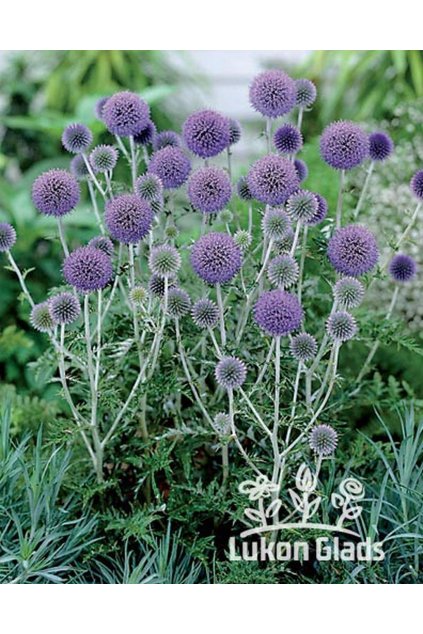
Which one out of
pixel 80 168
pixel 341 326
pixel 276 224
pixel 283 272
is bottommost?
pixel 341 326

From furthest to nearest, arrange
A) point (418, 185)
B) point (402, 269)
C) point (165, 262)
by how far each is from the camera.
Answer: point (402, 269)
point (418, 185)
point (165, 262)

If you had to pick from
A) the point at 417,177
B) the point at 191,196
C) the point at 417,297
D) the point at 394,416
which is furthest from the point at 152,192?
the point at 417,297

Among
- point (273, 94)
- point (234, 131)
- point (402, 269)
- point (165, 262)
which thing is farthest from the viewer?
point (402, 269)

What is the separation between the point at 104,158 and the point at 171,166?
178 mm

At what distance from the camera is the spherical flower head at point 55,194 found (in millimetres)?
2121

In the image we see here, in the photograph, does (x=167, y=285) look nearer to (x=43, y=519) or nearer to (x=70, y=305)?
(x=70, y=305)

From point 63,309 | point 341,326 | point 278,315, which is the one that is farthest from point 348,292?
point 63,309

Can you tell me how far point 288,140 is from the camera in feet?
7.45

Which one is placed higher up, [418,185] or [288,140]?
[288,140]

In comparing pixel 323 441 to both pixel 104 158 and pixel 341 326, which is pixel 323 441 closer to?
pixel 341 326

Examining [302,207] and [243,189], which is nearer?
[302,207]

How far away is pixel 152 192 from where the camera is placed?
218 centimetres

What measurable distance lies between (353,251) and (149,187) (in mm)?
492

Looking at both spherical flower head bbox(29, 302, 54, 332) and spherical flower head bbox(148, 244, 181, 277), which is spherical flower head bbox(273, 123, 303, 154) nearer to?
spherical flower head bbox(148, 244, 181, 277)
